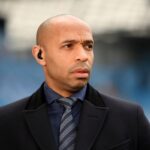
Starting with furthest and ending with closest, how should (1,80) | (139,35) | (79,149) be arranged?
(139,35)
(1,80)
(79,149)

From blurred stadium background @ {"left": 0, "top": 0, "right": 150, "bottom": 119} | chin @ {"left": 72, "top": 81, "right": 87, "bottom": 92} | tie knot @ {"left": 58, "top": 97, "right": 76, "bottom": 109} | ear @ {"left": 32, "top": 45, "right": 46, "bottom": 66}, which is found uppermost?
ear @ {"left": 32, "top": 45, "right": 46, "bottom": 66}

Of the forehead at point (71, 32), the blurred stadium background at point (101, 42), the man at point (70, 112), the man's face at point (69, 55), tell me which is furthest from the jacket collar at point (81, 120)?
the blurred stadium background at point (101, 42)

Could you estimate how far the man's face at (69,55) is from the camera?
7.95ft

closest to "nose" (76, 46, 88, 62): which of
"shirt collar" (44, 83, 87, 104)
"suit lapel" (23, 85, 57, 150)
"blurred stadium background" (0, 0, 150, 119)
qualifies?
"shirt collar" (44, 83, 87, 104)

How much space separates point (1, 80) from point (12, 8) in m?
1.72

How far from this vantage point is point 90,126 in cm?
247

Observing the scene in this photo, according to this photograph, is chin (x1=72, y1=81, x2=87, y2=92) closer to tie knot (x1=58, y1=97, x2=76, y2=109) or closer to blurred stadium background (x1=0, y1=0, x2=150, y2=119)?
tie knot (x1=58, y1=97, x2=76, y2=109)

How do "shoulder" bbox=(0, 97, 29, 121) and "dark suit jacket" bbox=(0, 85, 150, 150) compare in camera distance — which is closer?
"dark suit jacket" bbox=(0, 85, 150, 150)

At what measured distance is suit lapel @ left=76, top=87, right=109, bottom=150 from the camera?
243 cm

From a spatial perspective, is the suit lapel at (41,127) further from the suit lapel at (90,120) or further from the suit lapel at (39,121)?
the suit lapel at (90,120)

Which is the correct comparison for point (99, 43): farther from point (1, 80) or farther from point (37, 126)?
point (37, 126)

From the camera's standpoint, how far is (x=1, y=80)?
38.2 feet

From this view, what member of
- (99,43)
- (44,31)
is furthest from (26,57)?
(44,31)

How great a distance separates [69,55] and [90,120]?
28 cm
